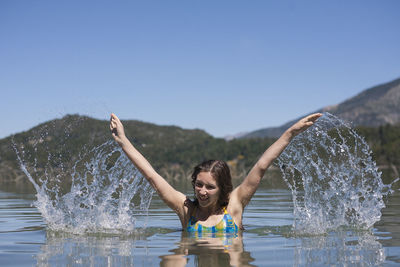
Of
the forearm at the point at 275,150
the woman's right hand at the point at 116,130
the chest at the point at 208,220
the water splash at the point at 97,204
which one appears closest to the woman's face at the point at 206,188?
the chest at the point at 208,220

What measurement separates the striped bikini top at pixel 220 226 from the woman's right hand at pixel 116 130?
1.33 meters

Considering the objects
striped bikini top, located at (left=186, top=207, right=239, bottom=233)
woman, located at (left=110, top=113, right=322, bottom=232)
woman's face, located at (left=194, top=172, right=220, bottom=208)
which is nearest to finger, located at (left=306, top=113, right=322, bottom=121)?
woman, located at (left=110, top=113, right=322, bottom=232)

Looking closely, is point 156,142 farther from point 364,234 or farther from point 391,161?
point 364,234

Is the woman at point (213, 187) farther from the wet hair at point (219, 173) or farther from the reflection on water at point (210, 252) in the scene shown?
the reflection on water at point (210, 252)

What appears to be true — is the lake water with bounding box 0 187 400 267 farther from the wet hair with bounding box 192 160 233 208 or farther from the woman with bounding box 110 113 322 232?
the wet hair with bounding box 192 160 233 208

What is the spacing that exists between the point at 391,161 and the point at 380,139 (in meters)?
8.73

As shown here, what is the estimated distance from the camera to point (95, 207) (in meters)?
7.77

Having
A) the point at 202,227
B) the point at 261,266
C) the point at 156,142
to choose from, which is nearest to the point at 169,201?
the point at 202,227

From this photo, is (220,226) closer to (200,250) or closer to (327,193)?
(200,250)

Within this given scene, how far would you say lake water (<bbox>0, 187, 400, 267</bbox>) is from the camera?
4.71 m

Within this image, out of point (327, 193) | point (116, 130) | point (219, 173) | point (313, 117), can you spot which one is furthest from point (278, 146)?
point (327, 193)

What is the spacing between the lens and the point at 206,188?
613 cm

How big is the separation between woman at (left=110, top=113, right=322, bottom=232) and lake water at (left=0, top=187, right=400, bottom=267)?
292 mm

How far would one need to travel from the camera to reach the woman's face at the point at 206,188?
6094mm
